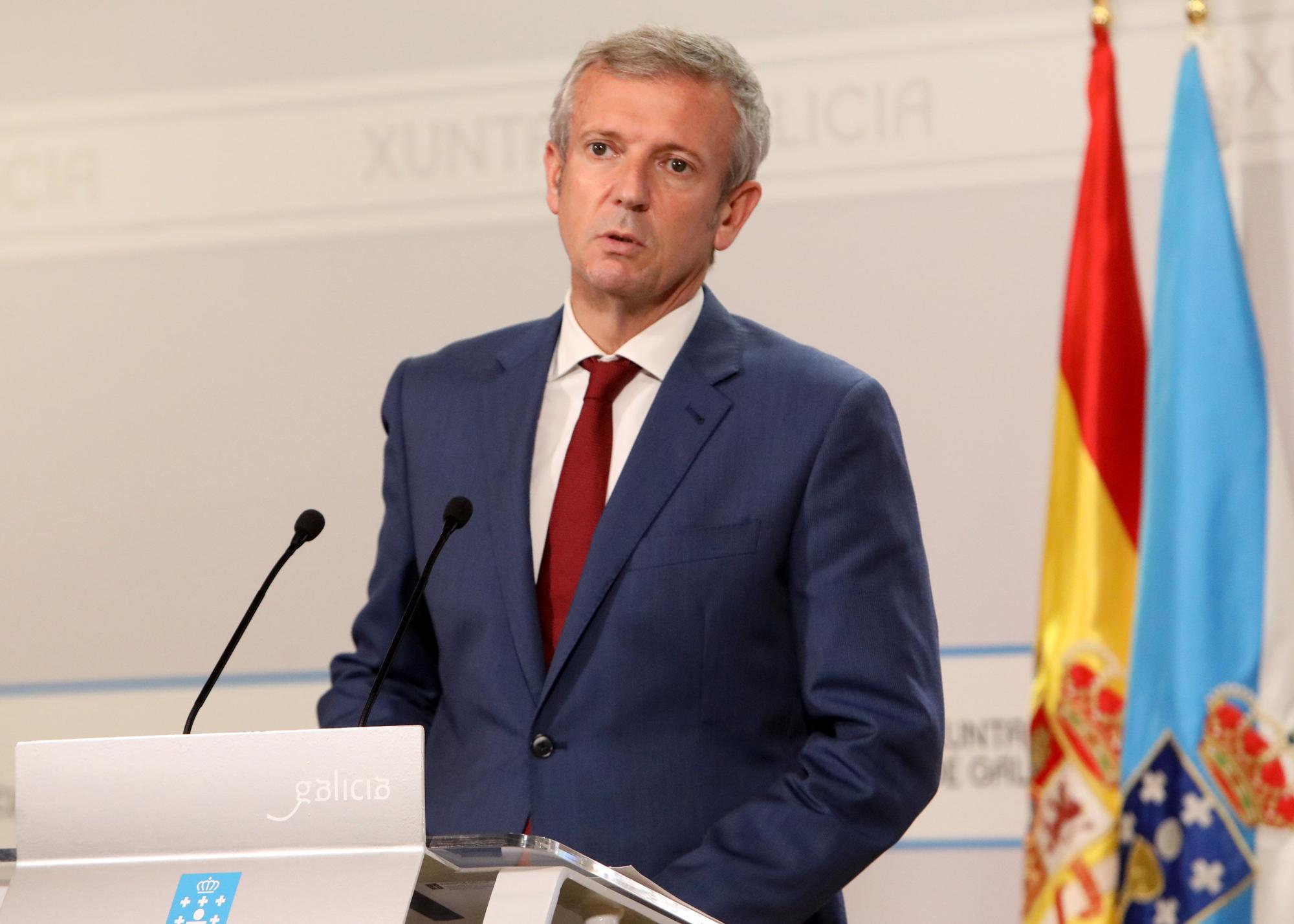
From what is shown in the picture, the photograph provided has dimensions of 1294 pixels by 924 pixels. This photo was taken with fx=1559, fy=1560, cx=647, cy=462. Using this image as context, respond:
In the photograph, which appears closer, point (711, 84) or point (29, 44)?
point (711, 84)

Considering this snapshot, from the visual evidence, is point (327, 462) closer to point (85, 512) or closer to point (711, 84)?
point (85, 512)

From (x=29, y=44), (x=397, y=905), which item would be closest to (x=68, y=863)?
(x=397, y=905)

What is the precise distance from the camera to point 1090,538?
2.95 meters

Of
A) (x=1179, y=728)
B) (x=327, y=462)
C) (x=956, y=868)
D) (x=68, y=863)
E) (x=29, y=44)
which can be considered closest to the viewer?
(x=68, y=863)

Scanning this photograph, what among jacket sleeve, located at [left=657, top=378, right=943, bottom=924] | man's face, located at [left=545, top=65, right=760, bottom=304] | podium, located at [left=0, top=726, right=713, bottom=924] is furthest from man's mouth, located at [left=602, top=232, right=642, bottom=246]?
podium, located at [left=0, top=726, right=713, bottom=924]

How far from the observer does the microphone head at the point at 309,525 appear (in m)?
1.71

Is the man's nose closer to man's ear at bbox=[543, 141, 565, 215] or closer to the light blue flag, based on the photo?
man's ear at bbox=[543, 141, 565, 215]

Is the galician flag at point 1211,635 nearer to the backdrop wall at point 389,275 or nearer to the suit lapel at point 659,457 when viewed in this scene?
the backdrop wall at point 389,275

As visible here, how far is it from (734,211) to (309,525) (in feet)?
2.76

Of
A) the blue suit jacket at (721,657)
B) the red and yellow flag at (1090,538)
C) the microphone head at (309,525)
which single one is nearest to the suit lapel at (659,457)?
the blue suit jacket at (721,657)

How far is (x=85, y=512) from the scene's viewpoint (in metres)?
3.58

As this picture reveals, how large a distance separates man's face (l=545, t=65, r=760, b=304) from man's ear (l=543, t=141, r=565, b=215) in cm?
9

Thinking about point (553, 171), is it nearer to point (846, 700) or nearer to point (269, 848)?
point (846, 700)

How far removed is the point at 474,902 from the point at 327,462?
7.64ft
